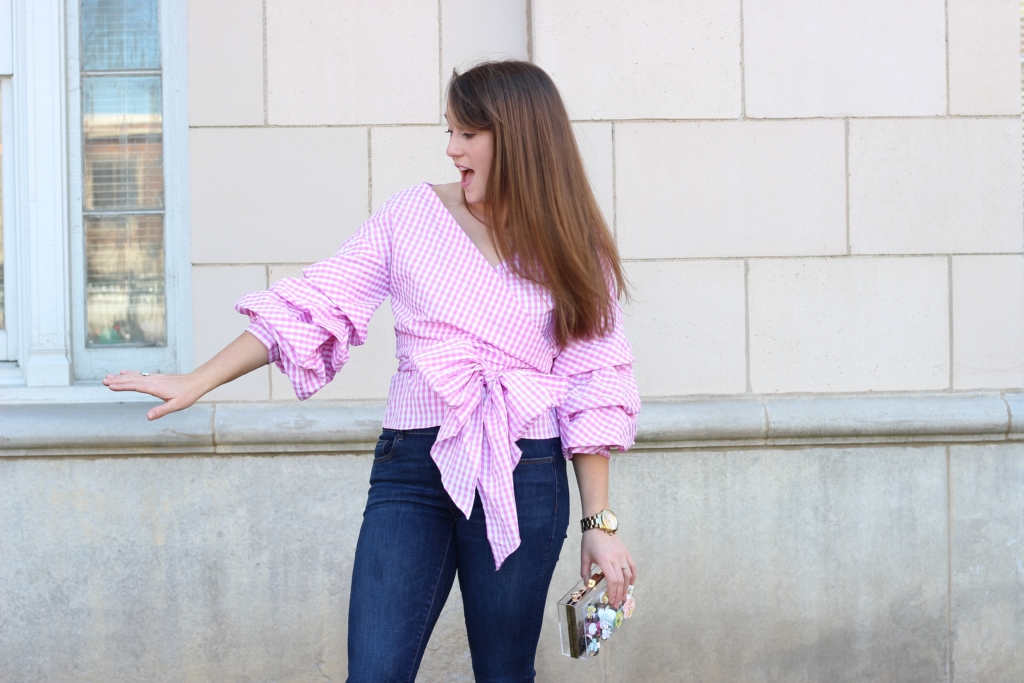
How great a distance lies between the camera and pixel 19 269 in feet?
14.0

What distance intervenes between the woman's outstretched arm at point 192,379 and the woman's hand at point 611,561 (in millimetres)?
777

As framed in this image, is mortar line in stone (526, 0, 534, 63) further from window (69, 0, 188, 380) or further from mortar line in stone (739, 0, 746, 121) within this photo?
window (69, 0, 188, 380)

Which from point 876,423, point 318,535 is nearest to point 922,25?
point 876,423

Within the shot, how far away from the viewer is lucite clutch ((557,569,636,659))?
2.10m

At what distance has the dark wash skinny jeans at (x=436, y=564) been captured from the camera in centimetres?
208

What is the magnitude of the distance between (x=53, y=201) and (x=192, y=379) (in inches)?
103

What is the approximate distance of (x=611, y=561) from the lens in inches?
86.3

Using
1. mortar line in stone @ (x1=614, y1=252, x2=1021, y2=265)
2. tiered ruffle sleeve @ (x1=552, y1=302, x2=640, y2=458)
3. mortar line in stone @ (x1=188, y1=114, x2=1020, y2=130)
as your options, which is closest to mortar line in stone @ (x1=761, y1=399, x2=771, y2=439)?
mortar line in stone @ (x1=614, y1=252, x2=1021, y2=265)

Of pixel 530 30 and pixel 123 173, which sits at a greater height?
pixel 530 30

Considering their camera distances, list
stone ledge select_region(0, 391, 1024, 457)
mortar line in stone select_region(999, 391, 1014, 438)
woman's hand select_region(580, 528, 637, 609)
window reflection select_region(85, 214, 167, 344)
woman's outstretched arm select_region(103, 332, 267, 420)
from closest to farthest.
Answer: woman's outstretched arm select_region(103, 332, 267, 420), woman's hand select_region(580, 528, 637, 609), stone ledge select_region(0, 391, 1024, 457), mortar line in stone select_region(999, 391, 1014, 438), window reflection select_region(85, 214, 167, 344)

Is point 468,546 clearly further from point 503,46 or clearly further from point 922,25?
point 922,25

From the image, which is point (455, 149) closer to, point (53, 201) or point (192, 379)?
point (192, 379)

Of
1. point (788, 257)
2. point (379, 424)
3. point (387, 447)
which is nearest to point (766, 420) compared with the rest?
point (788, 257)

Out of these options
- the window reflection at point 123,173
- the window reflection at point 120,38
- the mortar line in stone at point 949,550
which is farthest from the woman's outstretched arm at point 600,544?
the window reflection at point 120,38
